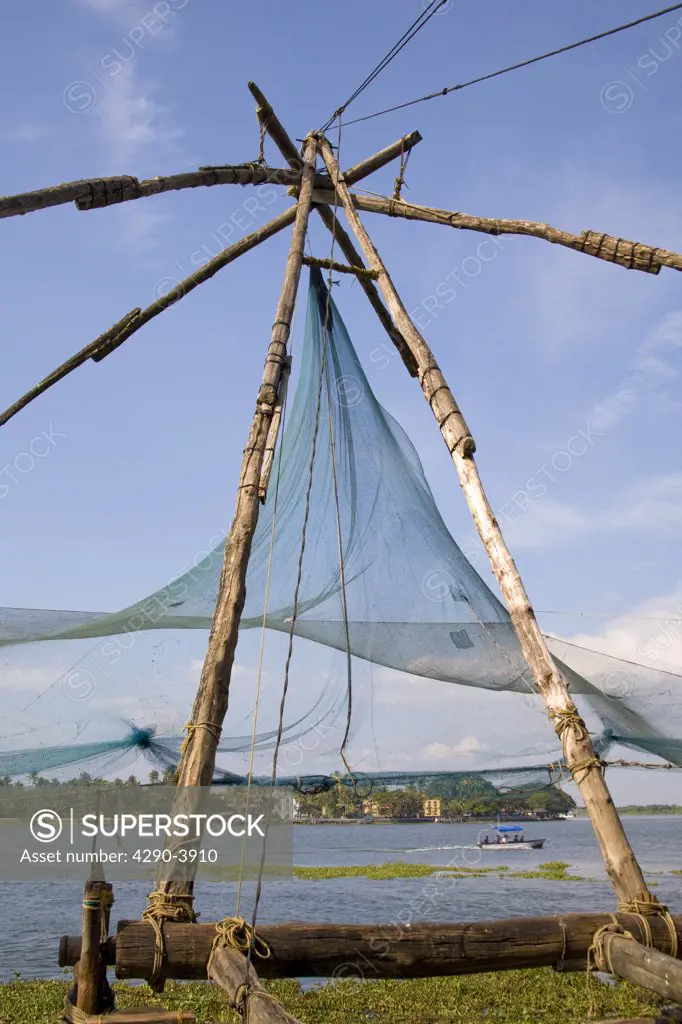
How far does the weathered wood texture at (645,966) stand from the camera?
423cm

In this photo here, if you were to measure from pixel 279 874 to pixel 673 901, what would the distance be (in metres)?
11.1

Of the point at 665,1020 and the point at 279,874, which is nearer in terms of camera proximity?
the point at 665,1020

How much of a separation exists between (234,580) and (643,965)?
369 cm

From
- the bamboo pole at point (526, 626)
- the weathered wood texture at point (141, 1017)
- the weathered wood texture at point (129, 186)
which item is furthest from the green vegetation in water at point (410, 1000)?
the weathered wood texture at point (129, 186)

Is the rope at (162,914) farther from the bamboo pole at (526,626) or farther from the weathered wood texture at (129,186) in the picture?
the weathered wood texture at (129,186)

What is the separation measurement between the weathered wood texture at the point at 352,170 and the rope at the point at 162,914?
232 inches

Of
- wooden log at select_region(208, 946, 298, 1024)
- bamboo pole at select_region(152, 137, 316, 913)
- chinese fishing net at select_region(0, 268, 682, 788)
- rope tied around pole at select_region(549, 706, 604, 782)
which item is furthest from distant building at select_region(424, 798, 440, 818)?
wooden log at select_region(208, 946, 298, 1024)

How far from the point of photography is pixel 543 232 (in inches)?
307

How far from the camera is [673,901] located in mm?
18172

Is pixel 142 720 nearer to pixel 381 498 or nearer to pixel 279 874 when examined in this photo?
pixel 381 498

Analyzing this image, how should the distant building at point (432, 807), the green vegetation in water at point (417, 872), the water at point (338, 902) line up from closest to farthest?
the distant building at point (432, 807) → the water at point (338, 902) → the green vegetation in water at point (417, 872)

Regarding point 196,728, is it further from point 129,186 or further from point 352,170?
point 352,170

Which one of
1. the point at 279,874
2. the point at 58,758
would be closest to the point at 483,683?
the point at 58,758

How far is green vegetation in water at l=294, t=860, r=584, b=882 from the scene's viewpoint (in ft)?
82.1
